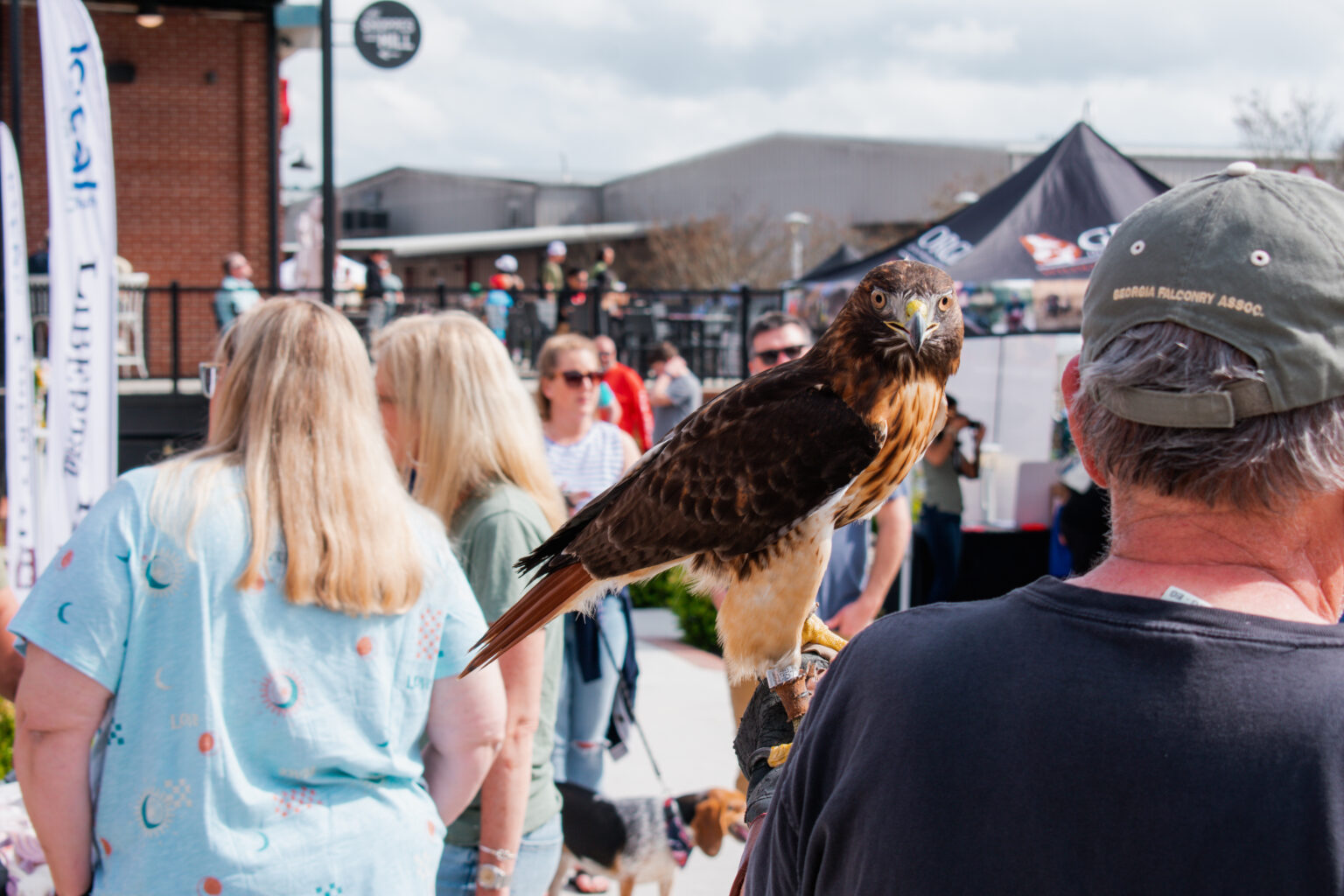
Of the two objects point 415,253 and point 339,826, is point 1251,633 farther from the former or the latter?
point 415,253

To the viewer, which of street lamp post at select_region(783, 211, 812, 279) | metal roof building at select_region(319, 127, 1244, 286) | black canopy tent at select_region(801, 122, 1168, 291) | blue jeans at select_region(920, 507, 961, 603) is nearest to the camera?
black canopy tent at select_region(801, 122, 1168, 291)

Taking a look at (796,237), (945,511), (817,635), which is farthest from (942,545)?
(796,237)

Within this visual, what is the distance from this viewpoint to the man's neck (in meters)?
1.04

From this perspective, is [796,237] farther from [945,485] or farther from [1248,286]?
[1248,286]

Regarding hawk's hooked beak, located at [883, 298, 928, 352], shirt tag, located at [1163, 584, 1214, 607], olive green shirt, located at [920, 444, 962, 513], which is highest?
hawk's hooked beak, located at [883, 298, 928, 352]

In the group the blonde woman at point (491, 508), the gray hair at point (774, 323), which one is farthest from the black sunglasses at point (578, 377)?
the blonde woman at point (491, 508)

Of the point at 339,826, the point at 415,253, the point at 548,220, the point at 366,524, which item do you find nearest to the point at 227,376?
the point at 366,524

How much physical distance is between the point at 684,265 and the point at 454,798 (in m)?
37.8

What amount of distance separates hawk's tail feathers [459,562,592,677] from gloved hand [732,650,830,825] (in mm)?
431

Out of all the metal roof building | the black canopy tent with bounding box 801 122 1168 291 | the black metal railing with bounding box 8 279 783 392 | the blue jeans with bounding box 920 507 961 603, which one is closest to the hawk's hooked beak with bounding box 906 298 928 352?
the black canopy tent with bounding box 801 122 1168 291

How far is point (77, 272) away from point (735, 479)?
15.1 ft

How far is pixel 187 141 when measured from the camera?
16.5 m

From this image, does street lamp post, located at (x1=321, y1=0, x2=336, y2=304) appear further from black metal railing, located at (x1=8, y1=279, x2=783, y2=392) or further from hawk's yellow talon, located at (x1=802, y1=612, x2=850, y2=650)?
hawk's yellow talon, located at (x1=802, y1=612, x2=850, y2=650)

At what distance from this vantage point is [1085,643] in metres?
1.02
